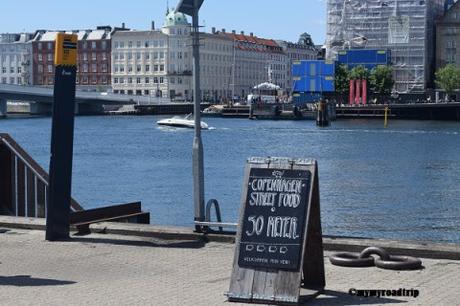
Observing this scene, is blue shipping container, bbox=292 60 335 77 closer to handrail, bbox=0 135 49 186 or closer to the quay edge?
handrail, bbox=0 135 49 186

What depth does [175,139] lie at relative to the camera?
88.4 meters

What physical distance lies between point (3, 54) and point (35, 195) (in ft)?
586

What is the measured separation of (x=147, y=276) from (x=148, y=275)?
6 cm

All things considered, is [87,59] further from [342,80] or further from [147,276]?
[147,276]

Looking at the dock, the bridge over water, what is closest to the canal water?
the bridge over water

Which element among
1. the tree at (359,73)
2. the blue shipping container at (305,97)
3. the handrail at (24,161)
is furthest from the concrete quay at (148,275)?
the blue shipping container at (305,97)

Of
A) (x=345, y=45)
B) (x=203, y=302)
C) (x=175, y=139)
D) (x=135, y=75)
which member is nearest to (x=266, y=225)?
(x=203, y=302)

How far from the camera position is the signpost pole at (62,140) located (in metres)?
13.2

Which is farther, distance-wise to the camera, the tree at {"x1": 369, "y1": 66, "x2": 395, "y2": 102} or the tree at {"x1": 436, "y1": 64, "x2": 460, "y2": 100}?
the tree at {"x1": 369, "y1": 66, "x2": 395, "y2": 102}

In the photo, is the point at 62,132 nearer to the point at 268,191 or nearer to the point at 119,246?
the point at 119,246

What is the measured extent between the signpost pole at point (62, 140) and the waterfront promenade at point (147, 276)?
13.6 inches

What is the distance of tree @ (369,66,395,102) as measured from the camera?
454 ft

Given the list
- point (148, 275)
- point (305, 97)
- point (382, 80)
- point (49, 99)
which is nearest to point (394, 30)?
point (382, 80)

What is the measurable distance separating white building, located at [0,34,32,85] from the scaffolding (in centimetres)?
6363
